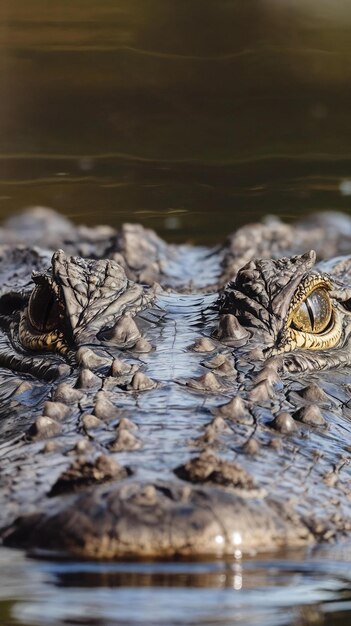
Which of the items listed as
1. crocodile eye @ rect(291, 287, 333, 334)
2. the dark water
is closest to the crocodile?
crocodile eye @ rect(291, 287, 333, 334)

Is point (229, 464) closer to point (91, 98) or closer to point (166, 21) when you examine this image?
point (91, 98)

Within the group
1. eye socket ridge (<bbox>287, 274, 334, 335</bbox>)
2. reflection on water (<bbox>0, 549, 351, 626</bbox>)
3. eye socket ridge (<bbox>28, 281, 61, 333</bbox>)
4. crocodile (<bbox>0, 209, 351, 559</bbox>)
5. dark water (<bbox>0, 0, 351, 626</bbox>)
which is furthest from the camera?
dark water (<bbox>0, 0, 351, 626</bbox>)

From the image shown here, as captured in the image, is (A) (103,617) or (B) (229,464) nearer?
(A) (103,617)

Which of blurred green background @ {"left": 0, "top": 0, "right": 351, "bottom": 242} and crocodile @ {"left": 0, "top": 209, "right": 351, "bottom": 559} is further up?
blurred green background @ {"left": 0, "top": 0, "right": 351, "bottom": 242}

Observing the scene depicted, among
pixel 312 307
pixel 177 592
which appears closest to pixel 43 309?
pixel 312 307

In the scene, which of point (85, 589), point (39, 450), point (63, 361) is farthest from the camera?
point (63, 361)

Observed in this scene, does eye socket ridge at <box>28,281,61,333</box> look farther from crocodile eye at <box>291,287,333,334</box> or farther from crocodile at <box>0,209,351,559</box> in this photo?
crocodile eye at <box>291,287,333,334</box>

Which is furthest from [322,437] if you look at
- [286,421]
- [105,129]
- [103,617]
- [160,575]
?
[105,129]

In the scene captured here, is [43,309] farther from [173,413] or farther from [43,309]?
[173,413]
